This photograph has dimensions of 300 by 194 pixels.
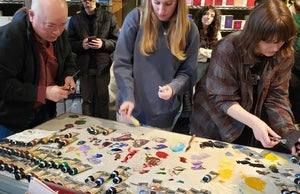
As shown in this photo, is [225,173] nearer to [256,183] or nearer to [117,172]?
[256,183]

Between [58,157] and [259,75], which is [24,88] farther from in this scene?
[259,75]

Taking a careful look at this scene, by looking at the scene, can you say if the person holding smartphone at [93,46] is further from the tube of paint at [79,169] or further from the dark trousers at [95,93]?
the tube of paint at [79,169]

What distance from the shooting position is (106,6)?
3418 mm

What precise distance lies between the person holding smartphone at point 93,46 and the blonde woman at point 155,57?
1.21m

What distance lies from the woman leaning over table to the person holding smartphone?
57.0 inches

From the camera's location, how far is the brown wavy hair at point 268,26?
1.18 metres

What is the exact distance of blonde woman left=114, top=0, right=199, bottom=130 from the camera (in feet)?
4.75

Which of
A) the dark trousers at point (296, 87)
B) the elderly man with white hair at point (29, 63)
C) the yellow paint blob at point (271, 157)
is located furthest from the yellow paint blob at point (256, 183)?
the dark trousers at point (296, 87)

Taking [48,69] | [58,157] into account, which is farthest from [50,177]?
[48,69]

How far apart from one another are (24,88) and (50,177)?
43 centimetres

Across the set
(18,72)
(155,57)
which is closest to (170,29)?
(155,57)

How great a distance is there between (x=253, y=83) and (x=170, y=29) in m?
0.44

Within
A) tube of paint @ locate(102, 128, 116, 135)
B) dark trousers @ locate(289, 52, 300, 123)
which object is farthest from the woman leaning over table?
dark trousers @ locate(289, 52, 300, 123)

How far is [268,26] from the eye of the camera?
118 cm
